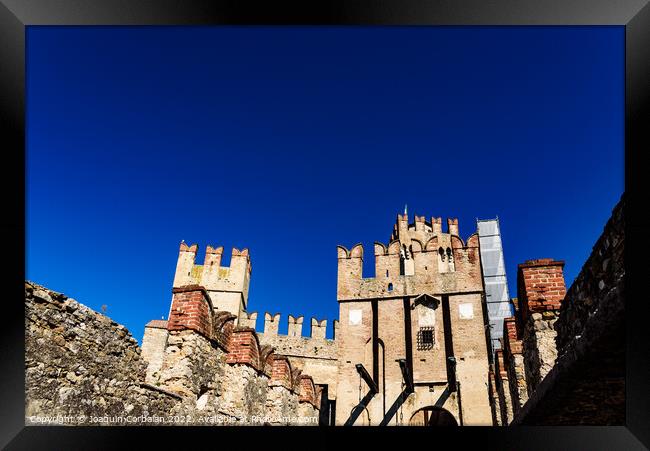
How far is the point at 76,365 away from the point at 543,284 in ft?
20.0

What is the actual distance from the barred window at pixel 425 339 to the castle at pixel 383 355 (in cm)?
6

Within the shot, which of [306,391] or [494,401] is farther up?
[306,391]

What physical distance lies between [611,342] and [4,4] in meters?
4.99

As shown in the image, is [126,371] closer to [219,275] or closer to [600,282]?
[600,282]

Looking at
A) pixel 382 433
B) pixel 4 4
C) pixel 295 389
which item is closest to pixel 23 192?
pixel 4 4

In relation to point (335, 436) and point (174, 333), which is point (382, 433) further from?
point (174, 333)

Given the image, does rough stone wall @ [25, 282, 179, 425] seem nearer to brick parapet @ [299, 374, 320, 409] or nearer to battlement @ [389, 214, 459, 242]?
brick parapet @ [299, 374, 320, 409]

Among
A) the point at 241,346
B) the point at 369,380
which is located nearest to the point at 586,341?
the point at 241,346

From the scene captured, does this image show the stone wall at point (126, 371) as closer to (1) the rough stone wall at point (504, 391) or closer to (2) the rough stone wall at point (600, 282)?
(2) the rough stone wall at point (600, 282)

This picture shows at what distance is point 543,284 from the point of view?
22.6ft

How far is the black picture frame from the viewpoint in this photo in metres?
3.16

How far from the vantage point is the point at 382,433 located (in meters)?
3.31

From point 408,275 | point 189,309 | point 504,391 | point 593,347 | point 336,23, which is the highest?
point 408,275

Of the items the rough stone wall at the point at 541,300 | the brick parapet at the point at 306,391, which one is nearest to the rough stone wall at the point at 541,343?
the rough stone wall at the point at 541,300
